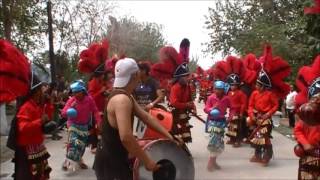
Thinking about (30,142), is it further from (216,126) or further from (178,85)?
(178,85)

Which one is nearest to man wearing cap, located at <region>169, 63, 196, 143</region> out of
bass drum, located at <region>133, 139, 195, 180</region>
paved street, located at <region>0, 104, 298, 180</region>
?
paved street, located at <region>0, 104, 298, 180</region>

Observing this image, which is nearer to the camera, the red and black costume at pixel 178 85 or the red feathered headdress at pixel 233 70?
the red and black costume at pixel 178 85

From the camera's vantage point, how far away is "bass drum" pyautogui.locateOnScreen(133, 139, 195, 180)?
4.66 metres

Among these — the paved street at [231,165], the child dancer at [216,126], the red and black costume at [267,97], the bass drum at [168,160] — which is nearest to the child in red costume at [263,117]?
the red and black costume at [267,97]

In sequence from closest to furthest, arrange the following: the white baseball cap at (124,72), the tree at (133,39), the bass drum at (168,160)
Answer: the white baseball cap at (124,72), the bass drum at (168,160), the tree at (133,39)

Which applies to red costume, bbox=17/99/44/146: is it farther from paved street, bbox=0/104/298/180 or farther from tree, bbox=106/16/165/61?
tree, bbox=106/16/165/61

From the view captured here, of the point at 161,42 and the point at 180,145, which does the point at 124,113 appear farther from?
the point at 161,42

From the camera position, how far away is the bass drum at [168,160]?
4.66m

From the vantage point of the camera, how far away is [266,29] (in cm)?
2200

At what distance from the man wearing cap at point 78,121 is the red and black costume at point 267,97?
→ 2.98 m

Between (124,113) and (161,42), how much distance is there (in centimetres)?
5558

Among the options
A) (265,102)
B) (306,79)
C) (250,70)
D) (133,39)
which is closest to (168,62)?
(265,102)

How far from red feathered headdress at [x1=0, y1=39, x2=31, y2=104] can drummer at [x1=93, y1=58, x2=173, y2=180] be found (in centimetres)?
102

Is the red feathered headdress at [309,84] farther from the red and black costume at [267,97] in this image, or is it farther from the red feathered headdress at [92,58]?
the red feathered headdress at [92,58]
